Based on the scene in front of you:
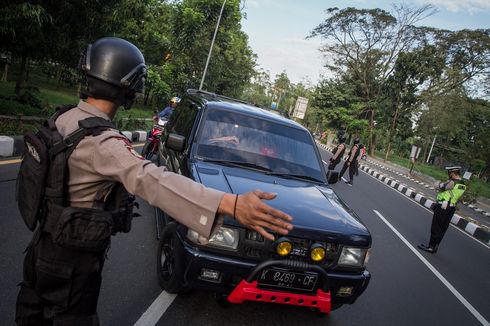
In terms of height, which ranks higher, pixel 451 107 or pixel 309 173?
pixel 451 107

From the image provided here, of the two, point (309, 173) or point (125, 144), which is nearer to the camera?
point (125, 144)

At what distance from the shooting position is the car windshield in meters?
4.13

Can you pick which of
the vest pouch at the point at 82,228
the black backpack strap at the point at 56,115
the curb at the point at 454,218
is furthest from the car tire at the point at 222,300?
the curb at the point at 454,218

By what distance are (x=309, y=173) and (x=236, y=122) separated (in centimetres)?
100

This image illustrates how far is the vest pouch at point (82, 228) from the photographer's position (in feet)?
5.38

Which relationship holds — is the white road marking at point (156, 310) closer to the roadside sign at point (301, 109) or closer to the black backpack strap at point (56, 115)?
the black backpack strap at point (56, 115)

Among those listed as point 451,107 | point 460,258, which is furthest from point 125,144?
point 451,107

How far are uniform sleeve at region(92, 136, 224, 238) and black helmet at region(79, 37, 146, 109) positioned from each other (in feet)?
1.32

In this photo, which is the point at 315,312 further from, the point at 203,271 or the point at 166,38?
the point at 166,38

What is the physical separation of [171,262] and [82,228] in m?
1.85

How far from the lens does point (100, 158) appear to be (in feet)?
5.16

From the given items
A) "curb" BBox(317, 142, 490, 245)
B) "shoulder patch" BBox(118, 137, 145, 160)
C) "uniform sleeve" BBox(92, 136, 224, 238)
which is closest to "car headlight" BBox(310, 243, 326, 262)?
"uniform sleeve" BBox(92, 136, 224, 238)

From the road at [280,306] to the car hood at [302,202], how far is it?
1.03 m

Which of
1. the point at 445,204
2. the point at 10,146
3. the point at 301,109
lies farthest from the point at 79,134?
the point at 301,109
